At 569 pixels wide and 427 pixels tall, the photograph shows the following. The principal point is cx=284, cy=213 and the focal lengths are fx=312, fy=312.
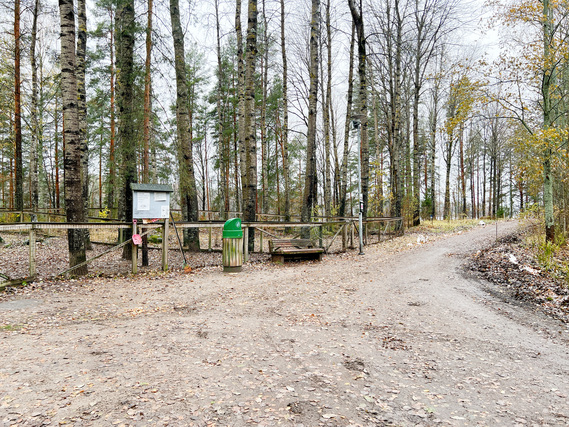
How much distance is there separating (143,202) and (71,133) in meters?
2.07

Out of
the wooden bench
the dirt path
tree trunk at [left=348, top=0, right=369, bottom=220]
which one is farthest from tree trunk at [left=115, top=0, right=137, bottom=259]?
tree trunk at [left=348, top=0, right=369, bottom=220]

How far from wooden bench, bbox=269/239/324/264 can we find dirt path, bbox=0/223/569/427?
332 centimetres

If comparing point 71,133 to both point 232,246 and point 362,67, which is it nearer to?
point 232,246

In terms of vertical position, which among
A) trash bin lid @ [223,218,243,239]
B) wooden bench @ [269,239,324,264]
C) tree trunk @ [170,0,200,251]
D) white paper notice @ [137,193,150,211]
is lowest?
wooden bench @ [269,239,324,264]

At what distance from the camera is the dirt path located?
254 centimetres

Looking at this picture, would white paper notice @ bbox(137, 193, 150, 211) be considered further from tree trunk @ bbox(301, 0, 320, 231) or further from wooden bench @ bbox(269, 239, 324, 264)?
tree trunk @ bbox(301, 0, 320, 231)

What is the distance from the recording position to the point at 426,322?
4855mm

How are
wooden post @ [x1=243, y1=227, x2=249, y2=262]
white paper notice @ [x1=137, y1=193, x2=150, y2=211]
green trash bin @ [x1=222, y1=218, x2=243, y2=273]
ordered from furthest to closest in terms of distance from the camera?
wooden post @ [x1=243, y1=227, x2=249, y2=262]
green trash bin @ [x1=222, y1=218, x2=243, y2=273]
white paper notice @ [x1=137, y1=193, x2=150, y2=211]

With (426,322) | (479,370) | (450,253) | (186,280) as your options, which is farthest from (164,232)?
(450,253)

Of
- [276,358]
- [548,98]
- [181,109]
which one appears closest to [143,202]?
[181,109]

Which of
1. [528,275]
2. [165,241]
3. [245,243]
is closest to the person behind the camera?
[528,275]

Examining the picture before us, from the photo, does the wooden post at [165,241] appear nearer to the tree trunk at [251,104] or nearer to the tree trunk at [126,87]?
the tree trunk at [126,87]

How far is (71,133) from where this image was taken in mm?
6758

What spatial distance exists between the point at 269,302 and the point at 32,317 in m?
3.58
